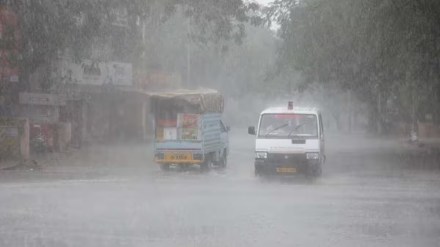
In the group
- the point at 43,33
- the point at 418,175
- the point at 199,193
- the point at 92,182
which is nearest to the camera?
the point at 199,193

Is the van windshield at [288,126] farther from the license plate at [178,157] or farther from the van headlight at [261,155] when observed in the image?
the license plate at [178,157]

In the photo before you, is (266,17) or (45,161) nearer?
(45,161)

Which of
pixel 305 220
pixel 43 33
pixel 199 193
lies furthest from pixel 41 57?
pixel 305 220

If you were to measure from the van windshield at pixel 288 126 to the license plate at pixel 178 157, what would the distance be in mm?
3411

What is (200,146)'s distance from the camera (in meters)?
22.1

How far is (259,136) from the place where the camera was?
1939 centimetres

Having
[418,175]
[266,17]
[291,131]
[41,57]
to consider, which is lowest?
[418,175]

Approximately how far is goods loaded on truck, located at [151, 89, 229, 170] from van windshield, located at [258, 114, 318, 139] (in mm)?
3129

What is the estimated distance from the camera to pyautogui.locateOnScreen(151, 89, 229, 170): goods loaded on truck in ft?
72.5

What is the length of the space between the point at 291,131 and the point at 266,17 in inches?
578

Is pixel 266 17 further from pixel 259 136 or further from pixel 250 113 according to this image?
pixel 250 113

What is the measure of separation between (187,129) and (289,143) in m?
Result: 4.44

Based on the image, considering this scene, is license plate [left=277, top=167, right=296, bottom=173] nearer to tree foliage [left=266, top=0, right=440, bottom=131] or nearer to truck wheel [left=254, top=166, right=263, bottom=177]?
truck wheel [left=254, top=166, right=263, bottom=177]

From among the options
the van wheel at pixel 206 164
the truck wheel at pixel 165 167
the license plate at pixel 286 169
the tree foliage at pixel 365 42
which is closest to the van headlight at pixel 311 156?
the license plate at pixel 286 169
